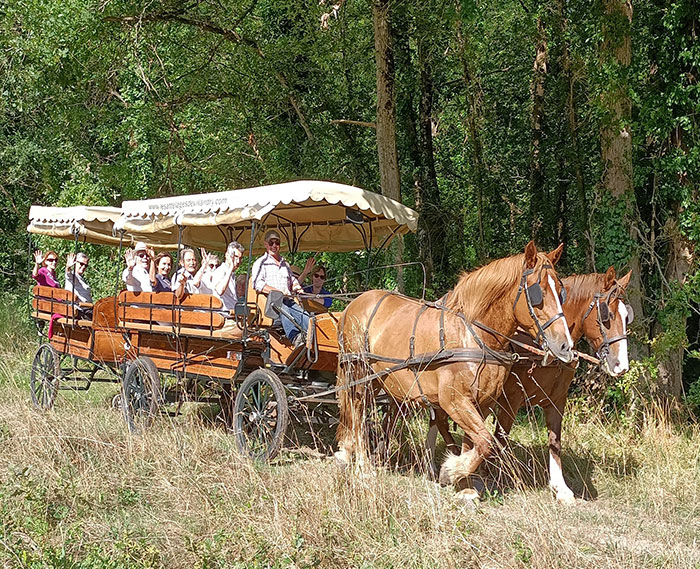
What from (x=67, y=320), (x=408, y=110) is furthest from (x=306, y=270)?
(x=408, y=110)

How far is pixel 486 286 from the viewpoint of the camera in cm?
668

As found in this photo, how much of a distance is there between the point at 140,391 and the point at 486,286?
162 inches

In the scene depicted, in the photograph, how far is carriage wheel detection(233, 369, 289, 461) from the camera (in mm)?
7305

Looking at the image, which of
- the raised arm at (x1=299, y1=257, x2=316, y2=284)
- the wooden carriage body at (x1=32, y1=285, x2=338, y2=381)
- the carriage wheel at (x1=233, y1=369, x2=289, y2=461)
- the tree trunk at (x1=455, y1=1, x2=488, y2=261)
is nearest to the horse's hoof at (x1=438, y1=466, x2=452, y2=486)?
the carriage wheel at (x1=233, y1=369, x2=289, y2=461)

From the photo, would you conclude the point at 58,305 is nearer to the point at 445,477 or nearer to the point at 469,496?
the point at 445,477

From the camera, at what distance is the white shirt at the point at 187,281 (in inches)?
373

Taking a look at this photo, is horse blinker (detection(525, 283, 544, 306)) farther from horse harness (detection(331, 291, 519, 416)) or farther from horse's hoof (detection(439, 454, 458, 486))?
horse's hoof (detection(439, 454, 458, 486))

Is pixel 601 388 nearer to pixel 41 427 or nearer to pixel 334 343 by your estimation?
pixel 334 343

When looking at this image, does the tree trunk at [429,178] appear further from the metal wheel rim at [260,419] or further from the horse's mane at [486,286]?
the horse's mane at [486,286]

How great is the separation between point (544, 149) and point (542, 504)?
11.8 meters

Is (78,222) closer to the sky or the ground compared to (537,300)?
closer to the sky

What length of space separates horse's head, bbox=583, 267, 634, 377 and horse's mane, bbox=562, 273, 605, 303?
5 cm

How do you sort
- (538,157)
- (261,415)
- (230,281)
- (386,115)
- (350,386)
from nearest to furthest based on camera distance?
(350,386), (261,415), (230,281), (386,115), (538,157)

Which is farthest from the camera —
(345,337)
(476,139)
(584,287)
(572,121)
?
(476,139)
